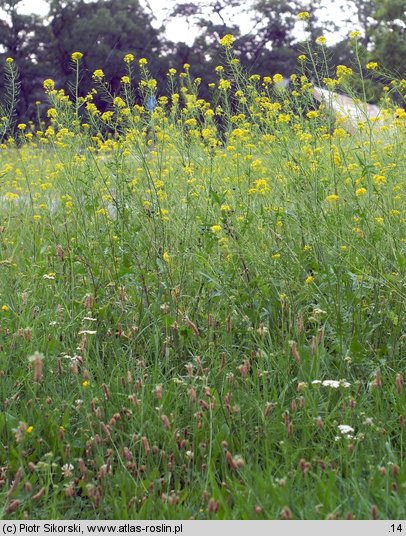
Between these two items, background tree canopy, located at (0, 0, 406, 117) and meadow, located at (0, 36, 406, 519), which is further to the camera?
background tree canopy, located at (0, 0, 406, 117)

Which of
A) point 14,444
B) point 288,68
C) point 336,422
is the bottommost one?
point 288,68

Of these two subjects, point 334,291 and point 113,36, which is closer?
point 334,291

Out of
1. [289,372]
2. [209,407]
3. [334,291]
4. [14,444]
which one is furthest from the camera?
[334,291]

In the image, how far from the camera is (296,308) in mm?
3129

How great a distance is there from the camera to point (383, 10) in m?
22.8

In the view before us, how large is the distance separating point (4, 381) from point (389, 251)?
1.70 meters

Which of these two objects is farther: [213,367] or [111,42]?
[111,42]

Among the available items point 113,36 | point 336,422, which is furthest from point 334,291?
point 113,36

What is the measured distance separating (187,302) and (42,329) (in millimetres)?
627

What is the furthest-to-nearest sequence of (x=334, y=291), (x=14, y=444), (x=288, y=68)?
(x=288, y=68) → (x=334, y=291) → (x=14, y=444)

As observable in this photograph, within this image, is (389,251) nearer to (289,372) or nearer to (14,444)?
(289,372)

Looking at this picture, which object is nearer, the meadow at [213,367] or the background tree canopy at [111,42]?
the meadow at [213,367]

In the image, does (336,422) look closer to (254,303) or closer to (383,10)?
(254,303)

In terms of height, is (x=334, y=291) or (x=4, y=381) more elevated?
(x=334, y=291)
